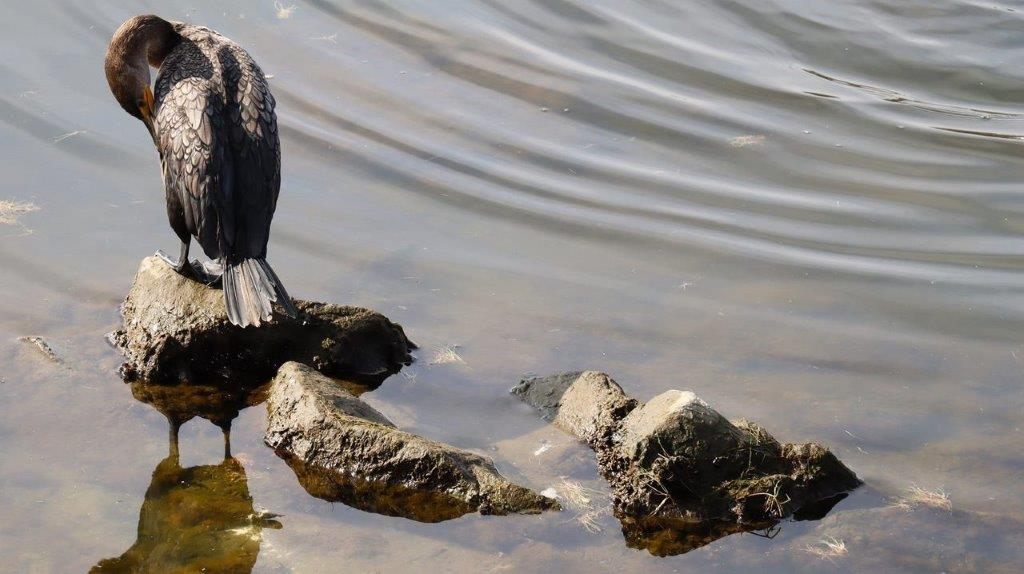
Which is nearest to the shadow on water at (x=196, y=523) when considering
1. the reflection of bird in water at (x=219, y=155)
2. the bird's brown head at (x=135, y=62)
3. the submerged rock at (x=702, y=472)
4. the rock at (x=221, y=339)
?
the rock at (x=221, y=339)

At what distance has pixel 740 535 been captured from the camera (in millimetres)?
3990

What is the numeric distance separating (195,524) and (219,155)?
4.89ft

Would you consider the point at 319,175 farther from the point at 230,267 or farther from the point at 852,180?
the point at 852,180

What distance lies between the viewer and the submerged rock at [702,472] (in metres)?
3.97

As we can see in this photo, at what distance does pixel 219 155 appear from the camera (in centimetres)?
A: 465

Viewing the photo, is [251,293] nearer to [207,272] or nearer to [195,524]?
[207,272]

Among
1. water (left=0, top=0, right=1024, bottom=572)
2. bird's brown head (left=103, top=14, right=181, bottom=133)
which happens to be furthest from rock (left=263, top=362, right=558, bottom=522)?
bird's brown head (left=103, top=14, right=181, bottom=133)

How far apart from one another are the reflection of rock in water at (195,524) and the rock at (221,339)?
490 mm

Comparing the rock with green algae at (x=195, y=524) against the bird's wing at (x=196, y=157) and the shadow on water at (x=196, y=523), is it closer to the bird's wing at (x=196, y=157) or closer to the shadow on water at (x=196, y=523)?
the shadow on water at (x=196, y=523)

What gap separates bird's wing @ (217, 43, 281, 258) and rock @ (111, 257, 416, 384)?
28 cm

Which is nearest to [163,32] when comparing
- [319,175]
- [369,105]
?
[319,175]

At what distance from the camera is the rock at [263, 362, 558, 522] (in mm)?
4008

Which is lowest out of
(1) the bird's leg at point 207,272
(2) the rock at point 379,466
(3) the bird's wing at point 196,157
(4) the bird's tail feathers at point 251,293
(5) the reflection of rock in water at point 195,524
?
(5) the reflection of rock in water at point 195,524

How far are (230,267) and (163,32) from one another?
4.09ft
